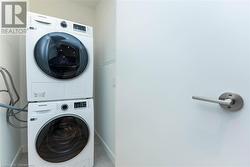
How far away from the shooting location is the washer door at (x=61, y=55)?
4.90 feet

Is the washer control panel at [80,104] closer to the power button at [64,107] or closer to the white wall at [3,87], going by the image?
the power button at [64,107]

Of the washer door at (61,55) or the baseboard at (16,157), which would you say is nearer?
the washer door at (61,55)

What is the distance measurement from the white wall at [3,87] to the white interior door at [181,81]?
0.95m

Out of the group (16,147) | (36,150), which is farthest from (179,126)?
(16,147)

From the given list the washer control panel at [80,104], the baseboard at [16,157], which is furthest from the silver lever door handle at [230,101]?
the baseboard at [16,157]

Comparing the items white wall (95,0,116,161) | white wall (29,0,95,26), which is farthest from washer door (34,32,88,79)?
white wall (29,0,95,26)

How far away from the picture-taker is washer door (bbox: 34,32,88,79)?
1.49m

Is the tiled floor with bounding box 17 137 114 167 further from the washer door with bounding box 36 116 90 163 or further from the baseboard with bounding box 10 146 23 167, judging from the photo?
the washer door with bounding box 36 116 90 163

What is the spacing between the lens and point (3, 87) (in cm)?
149

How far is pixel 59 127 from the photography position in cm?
162

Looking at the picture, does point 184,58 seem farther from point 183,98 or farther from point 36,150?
point 36,150

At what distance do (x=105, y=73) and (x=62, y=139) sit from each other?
90 centimetres

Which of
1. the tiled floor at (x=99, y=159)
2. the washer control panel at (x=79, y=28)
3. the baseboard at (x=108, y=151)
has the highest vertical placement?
the washer control panel at (x=79, y=28)

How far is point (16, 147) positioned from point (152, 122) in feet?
5.30
